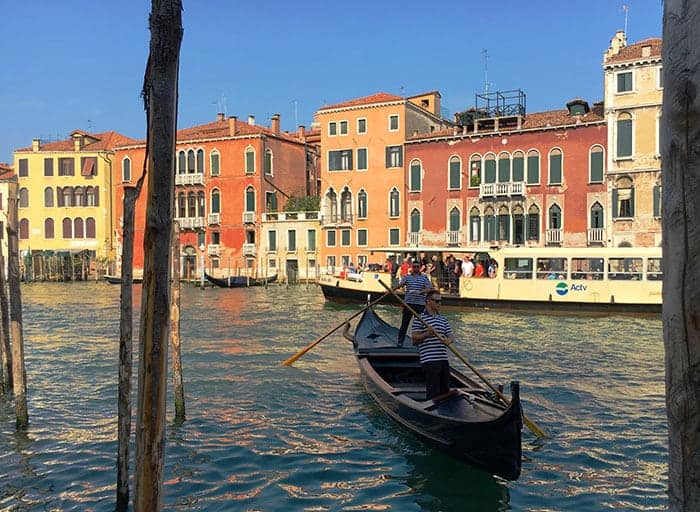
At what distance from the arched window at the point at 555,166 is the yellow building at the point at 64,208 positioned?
71.7 feet

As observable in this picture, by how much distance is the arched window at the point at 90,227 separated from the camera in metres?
34.7

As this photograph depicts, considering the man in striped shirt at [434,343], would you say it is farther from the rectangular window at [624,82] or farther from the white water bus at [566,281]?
the rectangular window at [624,82]

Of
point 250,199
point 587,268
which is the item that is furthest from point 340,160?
point 587,268

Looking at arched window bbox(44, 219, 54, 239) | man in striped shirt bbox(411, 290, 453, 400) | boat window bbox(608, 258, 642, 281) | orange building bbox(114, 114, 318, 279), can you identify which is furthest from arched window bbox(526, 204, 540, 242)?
arched window bbox(44, 219, 54, 239)

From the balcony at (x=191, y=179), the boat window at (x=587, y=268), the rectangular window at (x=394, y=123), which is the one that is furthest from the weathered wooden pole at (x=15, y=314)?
the balcony at (x=191, y=179)

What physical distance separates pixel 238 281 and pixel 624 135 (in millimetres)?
15665

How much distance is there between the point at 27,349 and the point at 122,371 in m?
8.31

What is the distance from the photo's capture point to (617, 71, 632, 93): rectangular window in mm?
21844

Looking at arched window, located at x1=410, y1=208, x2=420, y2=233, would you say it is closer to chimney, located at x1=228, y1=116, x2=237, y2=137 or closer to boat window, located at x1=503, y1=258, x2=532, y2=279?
boat window, located at x1=503, y1=258, x2=532, y2=279

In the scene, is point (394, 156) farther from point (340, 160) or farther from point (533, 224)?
point (533, 224)

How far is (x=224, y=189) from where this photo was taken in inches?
1220

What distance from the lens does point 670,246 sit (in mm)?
1234

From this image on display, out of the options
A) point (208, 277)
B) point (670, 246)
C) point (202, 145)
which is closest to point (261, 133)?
point (202, 145)

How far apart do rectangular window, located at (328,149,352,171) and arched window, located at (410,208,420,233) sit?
11.4 ft
